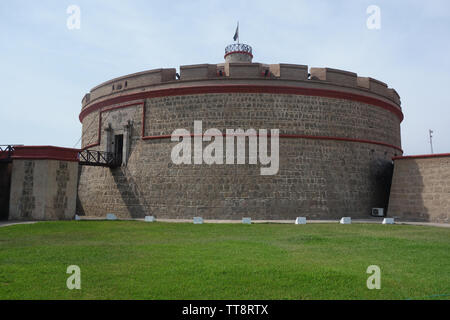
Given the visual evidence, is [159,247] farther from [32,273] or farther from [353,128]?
[353,128]

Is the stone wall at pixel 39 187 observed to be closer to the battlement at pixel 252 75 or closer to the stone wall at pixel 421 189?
the battlement at pixel 252 75

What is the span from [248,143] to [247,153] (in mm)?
Answer: 428

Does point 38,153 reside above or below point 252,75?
below

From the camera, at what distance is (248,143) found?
14.8 meters

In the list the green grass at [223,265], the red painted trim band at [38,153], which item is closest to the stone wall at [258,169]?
the red painted trim band at [38,153]

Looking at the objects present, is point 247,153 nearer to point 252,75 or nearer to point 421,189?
point 252,75

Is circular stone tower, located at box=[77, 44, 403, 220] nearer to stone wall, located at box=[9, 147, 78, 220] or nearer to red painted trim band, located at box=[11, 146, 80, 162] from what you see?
stone wall, located at box=[9, 147, 78, 220]

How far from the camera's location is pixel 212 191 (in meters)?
14.7

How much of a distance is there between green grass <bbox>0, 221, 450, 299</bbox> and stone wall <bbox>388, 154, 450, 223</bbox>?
542 cm

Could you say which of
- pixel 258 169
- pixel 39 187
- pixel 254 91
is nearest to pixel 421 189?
pixel 258 169

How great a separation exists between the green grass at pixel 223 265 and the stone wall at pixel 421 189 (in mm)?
5424

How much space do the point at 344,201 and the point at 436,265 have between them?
9667 millimetres

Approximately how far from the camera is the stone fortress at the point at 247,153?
14484 mm

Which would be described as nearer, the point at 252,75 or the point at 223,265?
the point at 223,265
